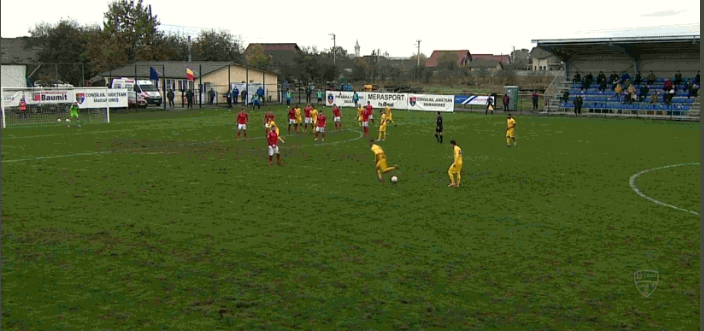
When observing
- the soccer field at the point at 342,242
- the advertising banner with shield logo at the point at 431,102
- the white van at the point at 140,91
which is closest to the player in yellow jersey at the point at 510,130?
the soccer field at the point at 342,242

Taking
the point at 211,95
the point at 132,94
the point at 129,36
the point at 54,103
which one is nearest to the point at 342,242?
the point at 54,103

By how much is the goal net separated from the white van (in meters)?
9.39

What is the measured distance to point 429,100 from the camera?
58688 millimetres

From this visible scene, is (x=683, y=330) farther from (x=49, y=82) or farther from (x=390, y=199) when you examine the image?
(x=49, y=82)

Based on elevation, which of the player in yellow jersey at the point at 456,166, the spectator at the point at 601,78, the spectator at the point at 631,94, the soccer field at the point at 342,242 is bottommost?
the soccer field at the point at 342,242

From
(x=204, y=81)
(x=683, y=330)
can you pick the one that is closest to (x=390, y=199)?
(x=683, y=330)

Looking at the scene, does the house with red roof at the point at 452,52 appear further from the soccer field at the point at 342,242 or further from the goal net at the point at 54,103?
the soccer field at the point at 342,242

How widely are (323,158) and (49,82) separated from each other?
5169cm

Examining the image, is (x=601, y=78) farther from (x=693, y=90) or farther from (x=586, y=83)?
(x=693, y=90)

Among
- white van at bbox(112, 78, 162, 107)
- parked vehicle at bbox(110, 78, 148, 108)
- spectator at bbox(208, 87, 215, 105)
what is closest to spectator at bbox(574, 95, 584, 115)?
spectator at bbox(208, 87, 215, 105)

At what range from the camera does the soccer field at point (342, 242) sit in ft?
30.3

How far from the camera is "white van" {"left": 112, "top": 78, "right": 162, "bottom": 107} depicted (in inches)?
2164

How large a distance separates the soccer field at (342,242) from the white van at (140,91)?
96.8 feet

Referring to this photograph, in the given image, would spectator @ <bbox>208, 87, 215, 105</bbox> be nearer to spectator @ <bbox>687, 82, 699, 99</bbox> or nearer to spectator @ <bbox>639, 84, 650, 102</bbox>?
spectator @ <bbox>639, 84, 650, 102</bbox>
